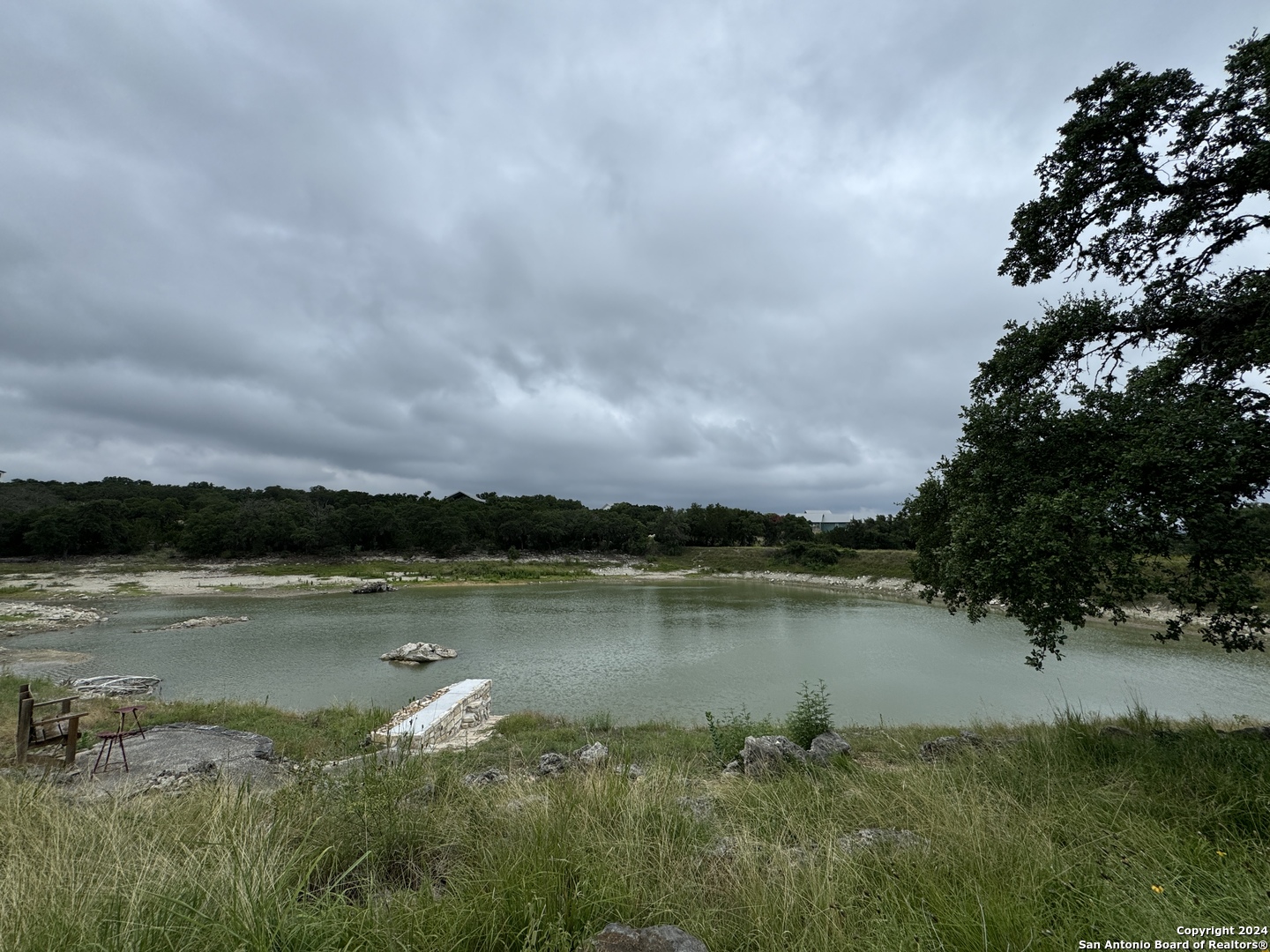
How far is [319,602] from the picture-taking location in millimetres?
42469

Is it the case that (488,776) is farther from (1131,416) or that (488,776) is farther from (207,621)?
(207,621)

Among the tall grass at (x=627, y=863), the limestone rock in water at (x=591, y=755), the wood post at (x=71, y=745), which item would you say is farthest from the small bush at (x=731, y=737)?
the wood post at (x=71, y=745)

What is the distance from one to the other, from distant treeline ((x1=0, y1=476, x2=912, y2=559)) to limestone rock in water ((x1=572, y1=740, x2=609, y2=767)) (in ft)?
203

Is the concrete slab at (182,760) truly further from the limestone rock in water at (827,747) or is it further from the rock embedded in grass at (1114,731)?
the rock embedded in grass at (1114,731)

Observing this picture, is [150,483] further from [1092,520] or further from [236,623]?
[1092,520]

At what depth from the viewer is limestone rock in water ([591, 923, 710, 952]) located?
2.49 metres

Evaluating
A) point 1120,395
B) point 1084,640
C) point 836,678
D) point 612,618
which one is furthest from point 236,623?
point 1084,640

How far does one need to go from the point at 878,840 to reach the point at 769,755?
396 cm

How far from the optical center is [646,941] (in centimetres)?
253

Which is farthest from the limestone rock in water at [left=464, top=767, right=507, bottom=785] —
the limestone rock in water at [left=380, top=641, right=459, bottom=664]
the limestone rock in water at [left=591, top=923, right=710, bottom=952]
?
the limestone rock in water at [left=380, top=641, right=459, bottom=664]

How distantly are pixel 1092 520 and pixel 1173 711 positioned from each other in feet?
47.7

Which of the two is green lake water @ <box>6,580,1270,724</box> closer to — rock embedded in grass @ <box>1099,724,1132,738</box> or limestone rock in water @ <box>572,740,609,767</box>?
limestone rock in water @ <box>572,740,609,767</box>

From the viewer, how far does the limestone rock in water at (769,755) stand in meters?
7.23

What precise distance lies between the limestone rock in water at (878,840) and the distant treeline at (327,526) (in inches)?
2550
